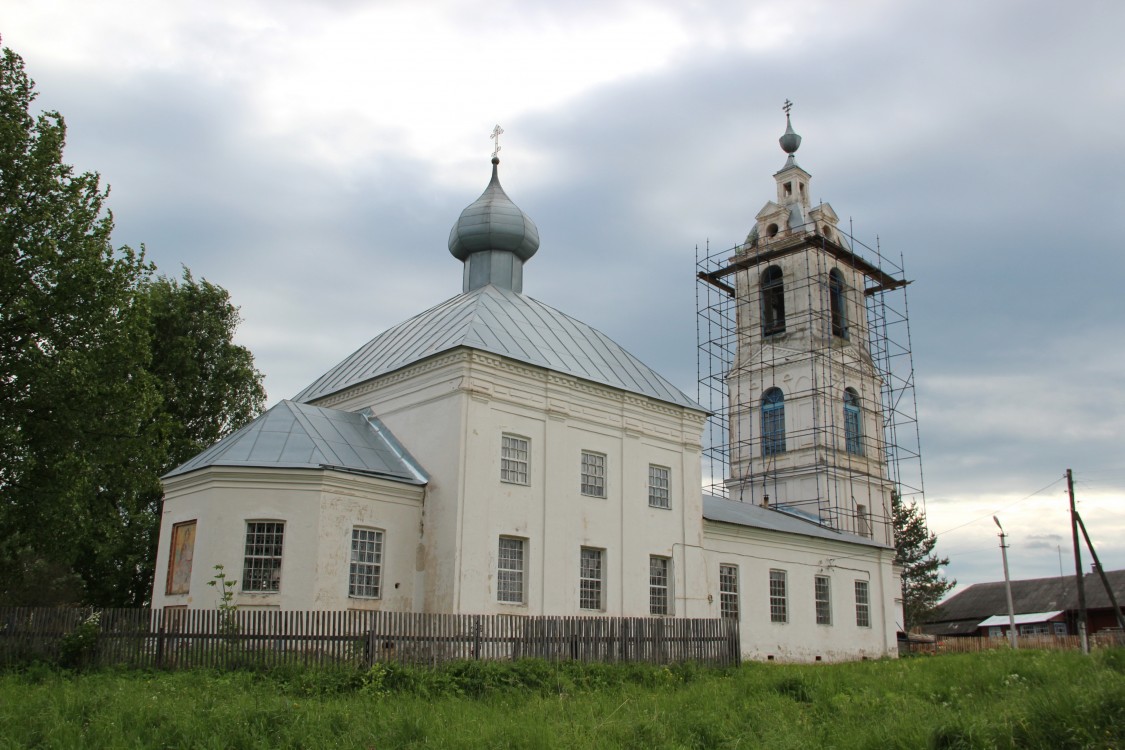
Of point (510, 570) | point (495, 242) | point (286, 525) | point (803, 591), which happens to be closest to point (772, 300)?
point (803, 591)

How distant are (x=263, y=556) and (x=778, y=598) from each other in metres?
15.1

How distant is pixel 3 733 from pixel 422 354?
12167 mm

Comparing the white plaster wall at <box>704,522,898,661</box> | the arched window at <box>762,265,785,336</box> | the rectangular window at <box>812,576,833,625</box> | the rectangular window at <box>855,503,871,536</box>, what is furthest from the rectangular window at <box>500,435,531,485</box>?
the arched window at <box>762,265,785,336</box>

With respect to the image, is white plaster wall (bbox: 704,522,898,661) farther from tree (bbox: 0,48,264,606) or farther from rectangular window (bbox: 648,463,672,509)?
tree (bbox: 0,48,264,606)

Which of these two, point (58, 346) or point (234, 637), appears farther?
point (58, 346)

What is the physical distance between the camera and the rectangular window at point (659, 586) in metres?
22.5

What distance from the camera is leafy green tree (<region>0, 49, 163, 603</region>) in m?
17.8

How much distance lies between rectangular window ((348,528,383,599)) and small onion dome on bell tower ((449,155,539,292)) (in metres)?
9.44

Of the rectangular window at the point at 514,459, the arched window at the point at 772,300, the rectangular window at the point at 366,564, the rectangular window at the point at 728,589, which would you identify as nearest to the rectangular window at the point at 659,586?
the rectangular window at the point at 728,589

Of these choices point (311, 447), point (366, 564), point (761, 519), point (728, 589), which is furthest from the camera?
point (761, 519)

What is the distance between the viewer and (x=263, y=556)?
1775 centimetres

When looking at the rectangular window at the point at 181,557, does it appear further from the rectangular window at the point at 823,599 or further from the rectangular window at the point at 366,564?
the rectangular window at the point at 823,599

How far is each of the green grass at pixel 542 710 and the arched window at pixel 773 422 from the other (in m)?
23.9

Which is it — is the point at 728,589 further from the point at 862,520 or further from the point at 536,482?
the point at 862,520
